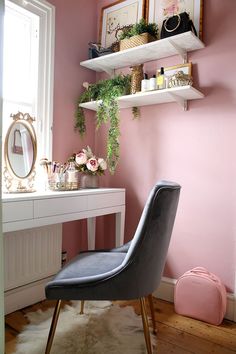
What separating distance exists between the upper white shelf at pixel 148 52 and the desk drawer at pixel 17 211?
51.8 inches

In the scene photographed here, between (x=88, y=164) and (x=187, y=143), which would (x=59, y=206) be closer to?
(x=88, y=164)

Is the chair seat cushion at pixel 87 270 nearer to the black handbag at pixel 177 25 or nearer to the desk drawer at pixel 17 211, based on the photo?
the desk drawer at pixel 17 211

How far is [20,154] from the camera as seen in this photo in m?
1.88

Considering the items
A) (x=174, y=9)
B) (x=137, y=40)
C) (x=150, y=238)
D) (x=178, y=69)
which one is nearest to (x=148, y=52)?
(x=137, y=40)

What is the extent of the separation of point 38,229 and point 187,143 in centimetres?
124

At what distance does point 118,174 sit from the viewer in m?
2.43

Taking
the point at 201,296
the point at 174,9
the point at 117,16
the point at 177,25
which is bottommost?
the point at 201,296

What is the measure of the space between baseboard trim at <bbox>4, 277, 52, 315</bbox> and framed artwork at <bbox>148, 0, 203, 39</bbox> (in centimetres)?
210

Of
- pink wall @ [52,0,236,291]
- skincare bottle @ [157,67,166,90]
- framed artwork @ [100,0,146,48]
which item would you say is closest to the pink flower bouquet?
pink wall @ [52,0,236,291]

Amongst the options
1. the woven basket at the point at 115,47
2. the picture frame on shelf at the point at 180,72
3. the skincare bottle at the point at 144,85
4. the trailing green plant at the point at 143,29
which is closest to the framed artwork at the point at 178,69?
the picture frame on shelf at the point at 180,72

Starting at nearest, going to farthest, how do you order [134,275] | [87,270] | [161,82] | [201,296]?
[134,275] → [87,270] → [201,296] → [161,82]

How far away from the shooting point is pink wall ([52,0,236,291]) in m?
1.89

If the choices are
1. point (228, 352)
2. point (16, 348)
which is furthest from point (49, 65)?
point (228, 352)

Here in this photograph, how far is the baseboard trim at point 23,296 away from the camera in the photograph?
6.02 ft
